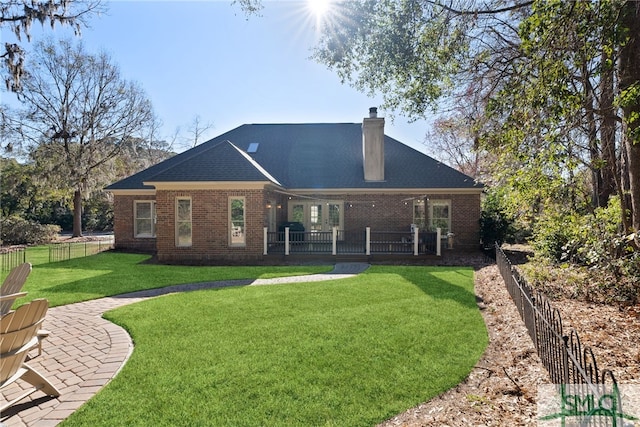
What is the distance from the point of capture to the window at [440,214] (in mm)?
16797

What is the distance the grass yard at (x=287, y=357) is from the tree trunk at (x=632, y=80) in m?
3.55

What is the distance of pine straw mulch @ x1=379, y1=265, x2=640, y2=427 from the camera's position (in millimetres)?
3219

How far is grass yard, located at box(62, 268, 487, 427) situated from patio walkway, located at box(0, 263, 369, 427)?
196 millimetres

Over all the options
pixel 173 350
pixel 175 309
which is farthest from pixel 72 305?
pixel 173 350

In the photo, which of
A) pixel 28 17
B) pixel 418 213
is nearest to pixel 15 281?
pixel 28 17

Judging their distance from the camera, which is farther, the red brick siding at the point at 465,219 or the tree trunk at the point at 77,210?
the tree trunk at the point at 77,210

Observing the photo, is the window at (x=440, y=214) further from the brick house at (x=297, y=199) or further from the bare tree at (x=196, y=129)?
the bare tree at (x=196, y=129)

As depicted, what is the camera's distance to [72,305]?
721 centimetres

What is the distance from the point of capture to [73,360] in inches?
179

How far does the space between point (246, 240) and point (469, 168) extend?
76.2ft

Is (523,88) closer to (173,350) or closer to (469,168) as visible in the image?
(173,350)

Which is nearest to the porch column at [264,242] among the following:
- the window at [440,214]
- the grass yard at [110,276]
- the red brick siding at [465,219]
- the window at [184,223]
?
the grass yard at [110,276]

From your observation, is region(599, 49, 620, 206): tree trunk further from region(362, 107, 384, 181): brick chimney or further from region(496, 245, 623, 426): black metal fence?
region(362, 107, 384, 181): brick chimney

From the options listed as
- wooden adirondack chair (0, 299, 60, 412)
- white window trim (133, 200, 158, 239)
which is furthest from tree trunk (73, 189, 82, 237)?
wooden adirondack chair (0, 299, 60, 412)
